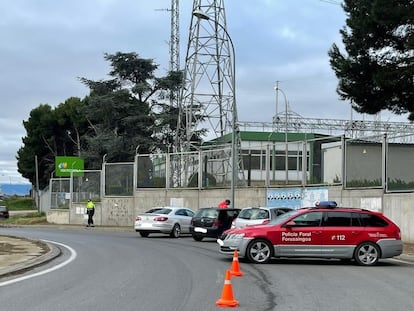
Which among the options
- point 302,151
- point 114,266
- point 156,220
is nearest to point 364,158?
point 302,151

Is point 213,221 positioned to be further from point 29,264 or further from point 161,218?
point 29,264

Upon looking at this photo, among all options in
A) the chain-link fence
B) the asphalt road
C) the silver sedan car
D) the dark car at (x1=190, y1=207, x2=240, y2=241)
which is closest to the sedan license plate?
the dark car at (x1=190, y1=207, x2=240, y2=241)

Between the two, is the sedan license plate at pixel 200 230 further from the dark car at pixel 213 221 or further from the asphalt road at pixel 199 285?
the asphalt road at pixel 199 285

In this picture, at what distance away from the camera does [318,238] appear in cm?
1572

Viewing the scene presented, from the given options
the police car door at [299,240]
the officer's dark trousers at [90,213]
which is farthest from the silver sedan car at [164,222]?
the police car door at [299,240]

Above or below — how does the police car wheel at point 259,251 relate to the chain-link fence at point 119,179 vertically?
below

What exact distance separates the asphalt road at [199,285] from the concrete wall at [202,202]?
6.06m

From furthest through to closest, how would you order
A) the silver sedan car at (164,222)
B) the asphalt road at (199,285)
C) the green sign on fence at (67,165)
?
1. the green sign on fence at (67,165)
2. the silver sedan car at (164,222)
3. the asphalt road at (199,285)

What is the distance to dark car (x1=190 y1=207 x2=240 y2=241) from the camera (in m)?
24.0

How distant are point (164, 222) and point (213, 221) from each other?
148 inches

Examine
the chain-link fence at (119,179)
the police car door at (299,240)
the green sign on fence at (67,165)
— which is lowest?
the police car door at (299,240)

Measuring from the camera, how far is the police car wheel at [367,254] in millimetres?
15789

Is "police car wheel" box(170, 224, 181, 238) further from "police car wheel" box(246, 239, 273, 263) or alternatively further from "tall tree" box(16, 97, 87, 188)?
"tall tree" box(16, 97, 87, 188)

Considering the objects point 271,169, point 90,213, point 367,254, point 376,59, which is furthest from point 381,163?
point 90,213
